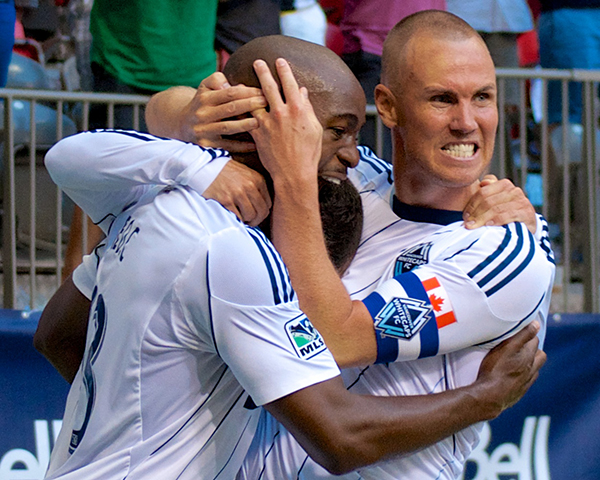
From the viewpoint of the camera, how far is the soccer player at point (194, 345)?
1717 millimetres

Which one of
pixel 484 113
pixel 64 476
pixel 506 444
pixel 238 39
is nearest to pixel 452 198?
pixel 484 113

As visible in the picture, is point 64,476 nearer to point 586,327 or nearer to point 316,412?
point 316,412

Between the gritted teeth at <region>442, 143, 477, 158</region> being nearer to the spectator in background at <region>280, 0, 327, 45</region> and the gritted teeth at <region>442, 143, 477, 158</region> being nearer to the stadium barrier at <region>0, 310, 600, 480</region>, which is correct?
the stadium barrier at <region>0, 310, 600, 480</region>

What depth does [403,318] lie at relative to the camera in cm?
208

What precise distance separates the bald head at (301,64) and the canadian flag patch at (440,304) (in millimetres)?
544

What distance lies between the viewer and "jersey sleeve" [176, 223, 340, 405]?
5.57 feet

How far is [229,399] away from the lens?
1.91 metres

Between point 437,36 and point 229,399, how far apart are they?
4.21 ft

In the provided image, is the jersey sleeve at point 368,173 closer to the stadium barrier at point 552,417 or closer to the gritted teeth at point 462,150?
the gritted teeth at point 462,150

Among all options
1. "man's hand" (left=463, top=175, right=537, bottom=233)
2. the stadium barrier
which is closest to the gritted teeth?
"man's hand" (left=463, top=175, right=537, bottom=233)

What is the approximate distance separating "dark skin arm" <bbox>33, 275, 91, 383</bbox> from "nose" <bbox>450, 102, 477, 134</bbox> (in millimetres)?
1162

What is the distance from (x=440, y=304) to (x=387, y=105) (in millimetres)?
823

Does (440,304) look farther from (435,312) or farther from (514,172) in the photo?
(514,172)

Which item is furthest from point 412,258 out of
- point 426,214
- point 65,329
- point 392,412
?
point 65,329
